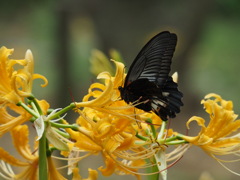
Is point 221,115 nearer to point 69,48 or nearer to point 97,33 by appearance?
point 69,48

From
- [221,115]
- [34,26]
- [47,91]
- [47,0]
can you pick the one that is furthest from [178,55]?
[221,115]

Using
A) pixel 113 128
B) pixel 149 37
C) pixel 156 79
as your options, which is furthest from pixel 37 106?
pixel 149 37

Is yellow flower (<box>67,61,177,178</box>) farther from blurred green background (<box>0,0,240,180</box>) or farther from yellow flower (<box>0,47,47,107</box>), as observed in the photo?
blurred green background (<box>0,0,240,180</box>)

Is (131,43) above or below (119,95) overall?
above

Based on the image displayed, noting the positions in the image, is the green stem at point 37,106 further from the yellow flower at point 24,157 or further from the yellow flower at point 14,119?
the yellow flower at point 24,157

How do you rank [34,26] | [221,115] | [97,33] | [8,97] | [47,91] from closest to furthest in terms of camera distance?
[8,97], [221,115], [97,33], [47,91], [34,26]

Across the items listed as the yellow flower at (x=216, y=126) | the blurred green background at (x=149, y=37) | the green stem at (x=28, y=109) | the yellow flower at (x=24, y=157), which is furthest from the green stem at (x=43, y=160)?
the blurred green background at (x=149, y=37)
